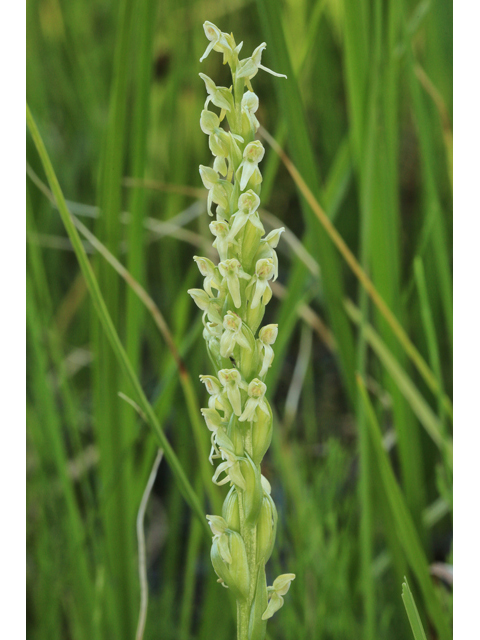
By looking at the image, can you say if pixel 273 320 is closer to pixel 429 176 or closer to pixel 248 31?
pixel 429 176

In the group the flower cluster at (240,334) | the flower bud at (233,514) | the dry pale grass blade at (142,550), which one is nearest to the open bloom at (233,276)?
the flower cluster at (240,334)

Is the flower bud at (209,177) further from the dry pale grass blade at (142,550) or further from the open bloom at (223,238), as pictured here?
the dry pale grass blade at (142,550)

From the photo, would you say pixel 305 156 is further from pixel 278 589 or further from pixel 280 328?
pixel 278 589

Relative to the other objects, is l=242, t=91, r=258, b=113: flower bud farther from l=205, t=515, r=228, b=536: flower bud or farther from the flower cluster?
l=205, t=515, r=228, b=536: flower bud

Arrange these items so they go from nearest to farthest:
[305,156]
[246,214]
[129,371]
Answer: [246,214]
[129,371]
[305,156]

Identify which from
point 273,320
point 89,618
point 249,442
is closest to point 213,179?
point 249,442

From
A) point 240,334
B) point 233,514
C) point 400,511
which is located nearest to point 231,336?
point 240,334

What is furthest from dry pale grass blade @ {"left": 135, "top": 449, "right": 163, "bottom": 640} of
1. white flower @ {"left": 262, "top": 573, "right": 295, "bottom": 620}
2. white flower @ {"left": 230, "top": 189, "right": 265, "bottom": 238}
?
white flower @ {"left": 230, "top": 189, "right": 265, "bottom": 238}

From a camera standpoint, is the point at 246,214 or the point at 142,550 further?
the point at 142,550
